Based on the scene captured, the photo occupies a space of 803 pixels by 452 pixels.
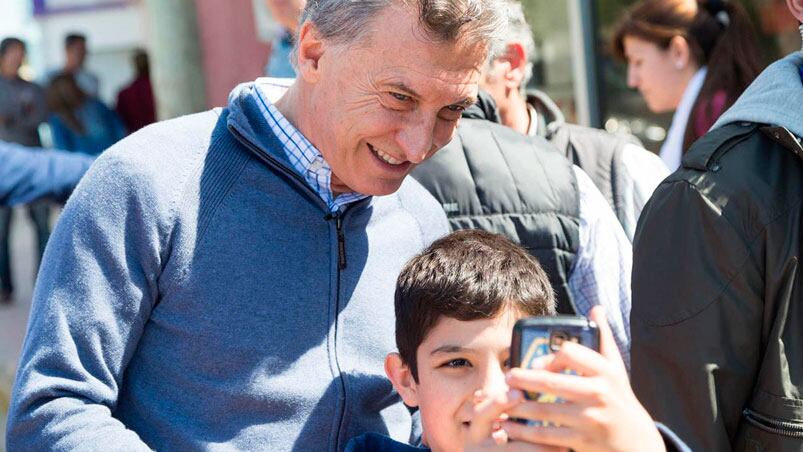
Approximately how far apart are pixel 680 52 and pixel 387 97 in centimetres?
292

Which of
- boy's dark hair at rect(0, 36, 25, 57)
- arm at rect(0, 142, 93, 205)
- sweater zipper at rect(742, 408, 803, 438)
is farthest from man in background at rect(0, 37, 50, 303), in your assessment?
sweater zipper at rect(742, 408, 803, 438)

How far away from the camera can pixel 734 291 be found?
2.09 meters

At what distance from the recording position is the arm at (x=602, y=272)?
274 cm

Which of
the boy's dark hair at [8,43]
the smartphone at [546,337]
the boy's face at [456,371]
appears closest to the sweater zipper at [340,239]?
the boy's face at [456,371]

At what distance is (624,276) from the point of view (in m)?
2.79

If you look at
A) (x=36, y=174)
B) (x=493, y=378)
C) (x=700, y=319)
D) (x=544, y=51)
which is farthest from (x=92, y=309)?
(x=544, y=51)

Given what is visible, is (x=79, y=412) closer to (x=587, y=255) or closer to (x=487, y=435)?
(x=487, y=435)

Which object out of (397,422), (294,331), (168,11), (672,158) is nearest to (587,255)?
(397,422)

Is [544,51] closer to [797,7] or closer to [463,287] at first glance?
[797,7]

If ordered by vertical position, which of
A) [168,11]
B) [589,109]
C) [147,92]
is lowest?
[147,92]

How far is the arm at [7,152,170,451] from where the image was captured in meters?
1.95

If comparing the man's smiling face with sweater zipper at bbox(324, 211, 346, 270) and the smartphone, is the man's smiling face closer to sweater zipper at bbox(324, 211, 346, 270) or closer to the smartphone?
sweater zipper at bbox(324, 211, 346, 270)

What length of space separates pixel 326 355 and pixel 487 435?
72 cm

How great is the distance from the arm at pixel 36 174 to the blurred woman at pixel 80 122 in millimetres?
5489
